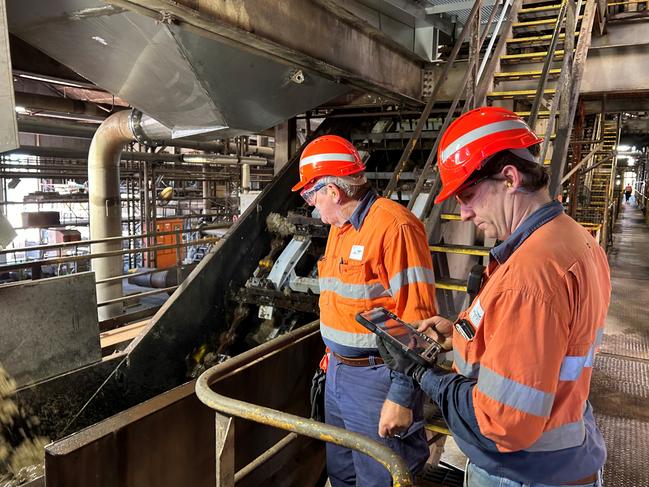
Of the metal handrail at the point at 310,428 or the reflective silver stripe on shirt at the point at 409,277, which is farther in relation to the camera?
the reflective silver stripe on shirt at the point at 409,277

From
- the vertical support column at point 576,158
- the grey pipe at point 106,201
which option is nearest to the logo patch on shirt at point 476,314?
the grey pipe at point 106,201

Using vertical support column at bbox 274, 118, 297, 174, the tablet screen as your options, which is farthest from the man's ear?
vertical support column at bbox 274, 118, 297, 174

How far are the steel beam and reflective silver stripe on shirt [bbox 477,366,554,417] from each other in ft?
7.83

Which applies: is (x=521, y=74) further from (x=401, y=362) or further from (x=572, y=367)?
(x=572, y=367)

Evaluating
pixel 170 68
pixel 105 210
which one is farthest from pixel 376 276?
pixel 105 210

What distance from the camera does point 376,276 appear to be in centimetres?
213

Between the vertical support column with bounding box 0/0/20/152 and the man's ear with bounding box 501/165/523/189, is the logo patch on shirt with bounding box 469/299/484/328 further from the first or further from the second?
the vertical support column with bounding box 0/0/20/152

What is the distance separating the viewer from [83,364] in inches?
157

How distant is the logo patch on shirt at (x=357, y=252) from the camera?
2137 millimetres

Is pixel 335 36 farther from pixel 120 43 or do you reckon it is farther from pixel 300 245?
pixel 300 245

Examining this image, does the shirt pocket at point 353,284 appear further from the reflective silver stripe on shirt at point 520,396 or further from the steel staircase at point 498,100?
the steel staircase at point 498,100

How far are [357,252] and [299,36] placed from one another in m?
1.97

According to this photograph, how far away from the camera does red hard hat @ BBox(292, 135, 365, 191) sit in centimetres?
229

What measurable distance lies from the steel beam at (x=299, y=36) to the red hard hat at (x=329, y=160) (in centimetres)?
101
